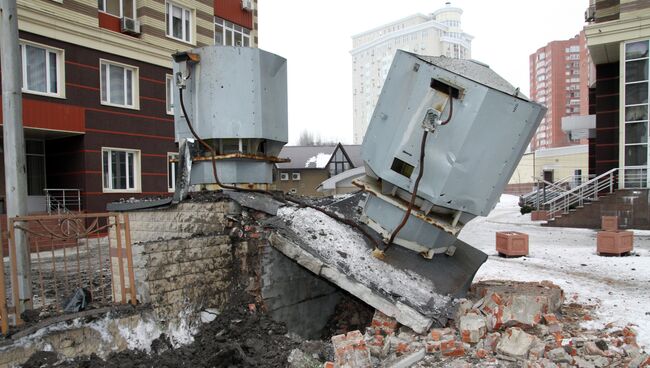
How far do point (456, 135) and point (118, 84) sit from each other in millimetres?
13799

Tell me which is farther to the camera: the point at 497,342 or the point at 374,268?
the point at 374,268

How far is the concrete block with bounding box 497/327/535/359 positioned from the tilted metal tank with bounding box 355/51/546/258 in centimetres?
153

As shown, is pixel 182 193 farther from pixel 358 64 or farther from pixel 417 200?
pixel 358 64

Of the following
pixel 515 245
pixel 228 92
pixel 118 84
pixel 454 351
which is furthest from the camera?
pixel 118 84

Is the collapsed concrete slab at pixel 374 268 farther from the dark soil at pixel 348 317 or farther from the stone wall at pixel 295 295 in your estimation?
the dark soil at pixel 348 317

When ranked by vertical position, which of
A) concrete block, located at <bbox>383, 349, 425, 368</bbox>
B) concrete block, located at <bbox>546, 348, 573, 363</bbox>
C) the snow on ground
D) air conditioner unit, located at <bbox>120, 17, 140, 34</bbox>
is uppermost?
air conditioner unit, located at <bbox>120, 17, 140, 34</bbox>

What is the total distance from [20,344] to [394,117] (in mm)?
4411

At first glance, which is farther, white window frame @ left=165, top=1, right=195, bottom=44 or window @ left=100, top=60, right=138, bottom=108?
white window frame @ left=165, top=1, right=195, bottom=44

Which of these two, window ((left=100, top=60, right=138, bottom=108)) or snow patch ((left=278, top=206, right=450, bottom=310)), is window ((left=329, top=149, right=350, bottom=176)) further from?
snow patch ((left=278, top=206, right=450, bottom=310))

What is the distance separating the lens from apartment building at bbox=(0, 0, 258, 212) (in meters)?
13.2

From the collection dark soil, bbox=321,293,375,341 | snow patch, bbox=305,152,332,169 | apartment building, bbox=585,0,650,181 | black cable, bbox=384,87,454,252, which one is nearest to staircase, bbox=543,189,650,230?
apartment building, bbox=585,0,650,181

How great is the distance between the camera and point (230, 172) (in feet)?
22.6

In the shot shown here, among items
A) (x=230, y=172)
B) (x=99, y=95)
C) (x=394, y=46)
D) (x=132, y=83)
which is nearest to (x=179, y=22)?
(x=132, y=83)

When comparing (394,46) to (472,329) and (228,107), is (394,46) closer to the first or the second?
(228,107)
